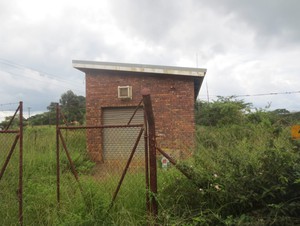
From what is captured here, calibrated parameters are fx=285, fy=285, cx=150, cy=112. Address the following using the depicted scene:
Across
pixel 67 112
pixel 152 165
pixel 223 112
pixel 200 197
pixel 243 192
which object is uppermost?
pixel 67 112

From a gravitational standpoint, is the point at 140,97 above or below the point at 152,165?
above

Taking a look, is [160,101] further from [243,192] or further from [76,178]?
[243,192]

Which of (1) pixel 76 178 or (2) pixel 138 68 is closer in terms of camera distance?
(1) pixel 76 178

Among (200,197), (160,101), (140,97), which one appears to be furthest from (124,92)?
(200,197)

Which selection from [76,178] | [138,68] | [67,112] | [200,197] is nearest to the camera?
[200,197]

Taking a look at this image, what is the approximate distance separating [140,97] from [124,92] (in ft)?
1.91

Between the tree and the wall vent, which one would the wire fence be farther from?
the tree

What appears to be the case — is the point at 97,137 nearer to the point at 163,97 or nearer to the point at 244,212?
the point at 163,97

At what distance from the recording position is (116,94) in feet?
33.1

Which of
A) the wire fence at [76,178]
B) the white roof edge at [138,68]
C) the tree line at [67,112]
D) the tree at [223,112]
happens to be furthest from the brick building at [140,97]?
the tree line at [67,112]

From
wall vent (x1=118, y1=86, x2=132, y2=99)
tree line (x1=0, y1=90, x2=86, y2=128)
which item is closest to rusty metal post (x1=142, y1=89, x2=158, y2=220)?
wall vent (x1=118, y1=86, x2=132, y2=99)

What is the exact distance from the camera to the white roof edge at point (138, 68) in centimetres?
973

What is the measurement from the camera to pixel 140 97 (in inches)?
391

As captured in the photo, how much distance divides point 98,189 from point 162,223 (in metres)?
1.16
